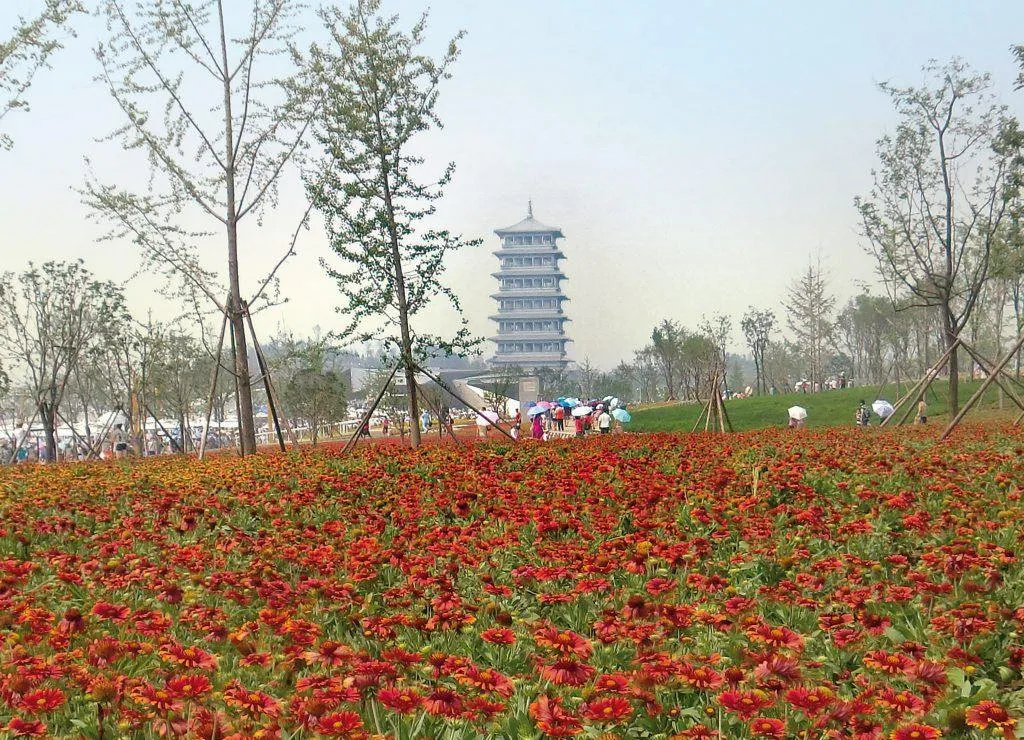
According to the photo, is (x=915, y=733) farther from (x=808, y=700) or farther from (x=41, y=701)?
(x=41, y=701)

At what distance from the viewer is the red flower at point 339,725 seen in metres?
2.04

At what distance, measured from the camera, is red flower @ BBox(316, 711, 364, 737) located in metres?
2.04

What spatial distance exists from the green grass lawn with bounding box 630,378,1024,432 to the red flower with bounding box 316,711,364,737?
2834cm

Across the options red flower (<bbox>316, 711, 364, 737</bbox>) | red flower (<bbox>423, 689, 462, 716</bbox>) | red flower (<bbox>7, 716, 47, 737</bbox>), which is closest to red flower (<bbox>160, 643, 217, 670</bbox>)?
red flower (<bbox>7, 716, 47, 737</bbox>)

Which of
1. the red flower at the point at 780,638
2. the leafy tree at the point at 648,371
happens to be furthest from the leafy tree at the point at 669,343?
the red flower at the point at 780,638

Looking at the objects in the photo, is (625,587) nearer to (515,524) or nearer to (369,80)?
(515,524)

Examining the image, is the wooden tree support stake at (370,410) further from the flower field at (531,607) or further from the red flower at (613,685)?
the red flower at (613,685)

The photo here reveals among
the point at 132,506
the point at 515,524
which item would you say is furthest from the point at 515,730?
the point at 132,506

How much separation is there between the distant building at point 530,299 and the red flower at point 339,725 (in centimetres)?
10270

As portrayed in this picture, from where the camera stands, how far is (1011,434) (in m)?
12.7

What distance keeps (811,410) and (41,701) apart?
1395 inches

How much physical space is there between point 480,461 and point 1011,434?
828 centimetres

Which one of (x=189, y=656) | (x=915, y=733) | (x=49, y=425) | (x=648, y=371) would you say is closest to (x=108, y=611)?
(x=189, y=656)

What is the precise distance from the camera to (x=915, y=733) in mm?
2123
